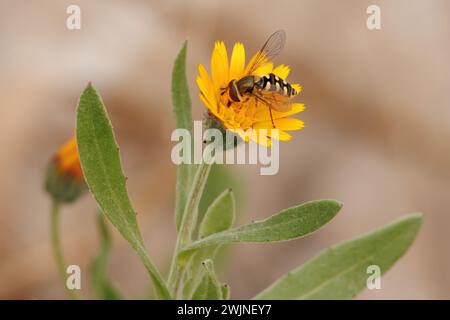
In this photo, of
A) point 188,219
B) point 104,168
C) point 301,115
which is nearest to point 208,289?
point 188,219

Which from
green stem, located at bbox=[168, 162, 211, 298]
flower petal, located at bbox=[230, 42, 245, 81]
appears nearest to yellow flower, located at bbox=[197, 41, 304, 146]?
flower petal, located at bbox=[230, 42, 245, 81]

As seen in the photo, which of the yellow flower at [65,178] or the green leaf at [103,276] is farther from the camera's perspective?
the yellow flower at [65,178]

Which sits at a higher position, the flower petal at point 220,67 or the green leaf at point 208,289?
the flower petal at point 220,67

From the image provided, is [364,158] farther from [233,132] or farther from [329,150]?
[233,132]

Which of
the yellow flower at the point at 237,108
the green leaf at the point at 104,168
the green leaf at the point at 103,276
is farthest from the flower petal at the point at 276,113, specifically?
the green leaf at the point at 103,276

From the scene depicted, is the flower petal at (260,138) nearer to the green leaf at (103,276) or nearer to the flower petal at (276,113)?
the flower petal at (276,113)

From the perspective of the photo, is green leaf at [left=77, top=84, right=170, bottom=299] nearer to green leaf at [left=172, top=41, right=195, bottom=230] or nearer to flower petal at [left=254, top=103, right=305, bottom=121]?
green leaf at [left=172, top=41, right=195, bottom=230]
